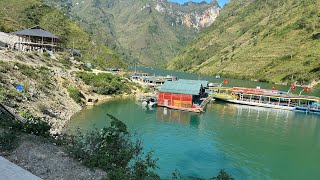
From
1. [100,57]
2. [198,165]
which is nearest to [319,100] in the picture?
[198,165]

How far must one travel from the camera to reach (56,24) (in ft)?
419

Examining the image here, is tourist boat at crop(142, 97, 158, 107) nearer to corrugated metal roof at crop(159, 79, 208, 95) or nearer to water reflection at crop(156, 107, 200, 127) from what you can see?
water reflection at crop(156, 107, 200, 127)

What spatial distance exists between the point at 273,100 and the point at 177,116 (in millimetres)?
33641

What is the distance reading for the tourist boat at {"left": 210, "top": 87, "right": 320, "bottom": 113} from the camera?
6594 cm

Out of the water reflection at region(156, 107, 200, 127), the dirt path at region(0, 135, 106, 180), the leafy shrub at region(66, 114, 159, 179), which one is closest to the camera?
the dirt path at region(0, 135, 106, 180)

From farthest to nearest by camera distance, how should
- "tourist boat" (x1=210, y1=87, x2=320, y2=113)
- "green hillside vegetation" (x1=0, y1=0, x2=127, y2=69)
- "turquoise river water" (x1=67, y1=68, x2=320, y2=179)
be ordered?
"green hillside vegetation" (x1=0, y1=0, x2=127, y2=69) < "tourist boat" (x1=210, y1=87, x2=320, y2=113) < "turquoise river water" (x1=67, y1=68, x2=320, y2=179)

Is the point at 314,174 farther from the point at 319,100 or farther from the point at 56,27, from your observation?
the point at 56,27

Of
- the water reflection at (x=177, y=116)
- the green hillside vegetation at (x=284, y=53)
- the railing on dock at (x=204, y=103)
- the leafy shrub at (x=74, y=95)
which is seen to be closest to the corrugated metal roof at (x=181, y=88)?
the water reflection at (x=177, y=116)

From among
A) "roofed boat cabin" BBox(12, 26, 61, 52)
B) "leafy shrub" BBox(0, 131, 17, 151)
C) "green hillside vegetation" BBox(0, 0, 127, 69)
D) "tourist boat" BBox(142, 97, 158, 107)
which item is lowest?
"tourist boat" BBox(142, 97, 158, 107)

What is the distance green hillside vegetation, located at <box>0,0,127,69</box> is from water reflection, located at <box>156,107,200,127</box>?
217 feet

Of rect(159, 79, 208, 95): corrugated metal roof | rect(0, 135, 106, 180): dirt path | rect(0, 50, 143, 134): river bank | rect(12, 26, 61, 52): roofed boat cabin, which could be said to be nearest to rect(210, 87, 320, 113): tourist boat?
rect(159, 79, 208, 95): corrugated metal roof

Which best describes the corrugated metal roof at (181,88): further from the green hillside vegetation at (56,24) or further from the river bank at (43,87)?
the green hillside vegetation at (56,24)

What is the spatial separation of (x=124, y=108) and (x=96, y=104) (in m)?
6.01

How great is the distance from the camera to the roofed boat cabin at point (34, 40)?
239ft
